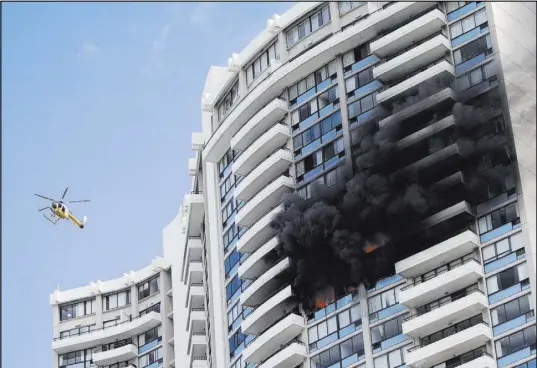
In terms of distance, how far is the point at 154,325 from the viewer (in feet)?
502

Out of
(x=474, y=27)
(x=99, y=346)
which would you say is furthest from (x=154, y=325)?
(x=474, y=27)

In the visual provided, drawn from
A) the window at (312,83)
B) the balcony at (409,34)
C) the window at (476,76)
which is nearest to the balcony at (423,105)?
the window at (476,76)

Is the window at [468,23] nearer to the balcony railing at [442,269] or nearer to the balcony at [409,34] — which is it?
the balcony at [409,34]

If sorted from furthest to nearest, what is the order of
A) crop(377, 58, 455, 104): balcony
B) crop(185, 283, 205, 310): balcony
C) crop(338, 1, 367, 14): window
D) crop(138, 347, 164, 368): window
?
crop(138, 347, 164, 368): window → crop(185, 283, 205, 310): balcony → crop(338, 1, 367, 14): window → crop(377, 58, 455, 104): balcony

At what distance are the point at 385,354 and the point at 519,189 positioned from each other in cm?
1488

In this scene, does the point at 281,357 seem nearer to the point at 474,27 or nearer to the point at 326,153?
the point at 326,153

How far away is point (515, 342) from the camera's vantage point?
322 ft

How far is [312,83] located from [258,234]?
12.8 metres

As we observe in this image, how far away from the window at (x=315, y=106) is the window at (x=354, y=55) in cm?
199

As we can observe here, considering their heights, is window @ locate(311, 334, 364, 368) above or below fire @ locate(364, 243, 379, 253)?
below

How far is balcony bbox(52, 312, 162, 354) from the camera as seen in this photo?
15238 cm

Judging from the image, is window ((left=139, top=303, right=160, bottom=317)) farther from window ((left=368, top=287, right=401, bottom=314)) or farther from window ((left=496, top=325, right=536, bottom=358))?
window ((left=496, top=325, right=536, bottom=358))

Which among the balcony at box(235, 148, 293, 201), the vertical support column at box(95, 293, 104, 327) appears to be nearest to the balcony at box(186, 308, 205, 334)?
the balcony at box(235, 148, 293, 201)

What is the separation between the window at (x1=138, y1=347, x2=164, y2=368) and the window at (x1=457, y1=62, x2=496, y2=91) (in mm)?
54843
